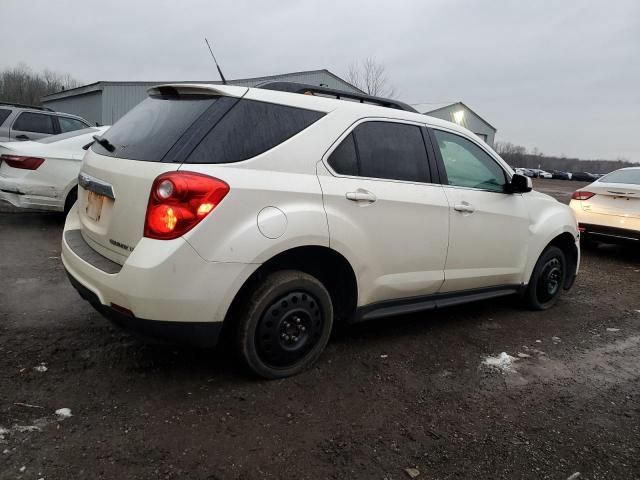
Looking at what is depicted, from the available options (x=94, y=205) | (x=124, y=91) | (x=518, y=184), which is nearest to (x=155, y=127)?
(x=94, y=205)

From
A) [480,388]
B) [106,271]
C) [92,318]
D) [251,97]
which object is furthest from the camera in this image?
[92,318]

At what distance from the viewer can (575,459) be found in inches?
95.7

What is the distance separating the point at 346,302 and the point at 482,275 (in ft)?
4.62

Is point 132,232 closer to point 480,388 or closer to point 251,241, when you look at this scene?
point 251,241

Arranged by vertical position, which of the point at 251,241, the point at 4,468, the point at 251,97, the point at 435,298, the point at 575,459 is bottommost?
the point at 575,459

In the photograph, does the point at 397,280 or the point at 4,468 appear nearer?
the point at 4,468

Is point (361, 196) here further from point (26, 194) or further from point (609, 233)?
point (609, 233)

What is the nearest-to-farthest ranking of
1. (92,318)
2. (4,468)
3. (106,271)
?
(4,468), (106,271), (92,318)

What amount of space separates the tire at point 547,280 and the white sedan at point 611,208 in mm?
2919

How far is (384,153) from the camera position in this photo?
3.34m

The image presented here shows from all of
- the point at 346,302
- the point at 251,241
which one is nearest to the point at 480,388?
the point at 346,302

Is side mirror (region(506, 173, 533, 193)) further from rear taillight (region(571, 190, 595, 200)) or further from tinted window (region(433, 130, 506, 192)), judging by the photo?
rear taillight (region(571, 190, 595, 200))

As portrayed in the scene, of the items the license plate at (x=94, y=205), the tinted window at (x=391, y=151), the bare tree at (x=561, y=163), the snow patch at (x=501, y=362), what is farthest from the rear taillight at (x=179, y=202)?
the bare tree at (x=561, y=163)

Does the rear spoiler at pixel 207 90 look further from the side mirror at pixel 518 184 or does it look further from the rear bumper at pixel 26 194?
the rear bumper at pixel 26 194
